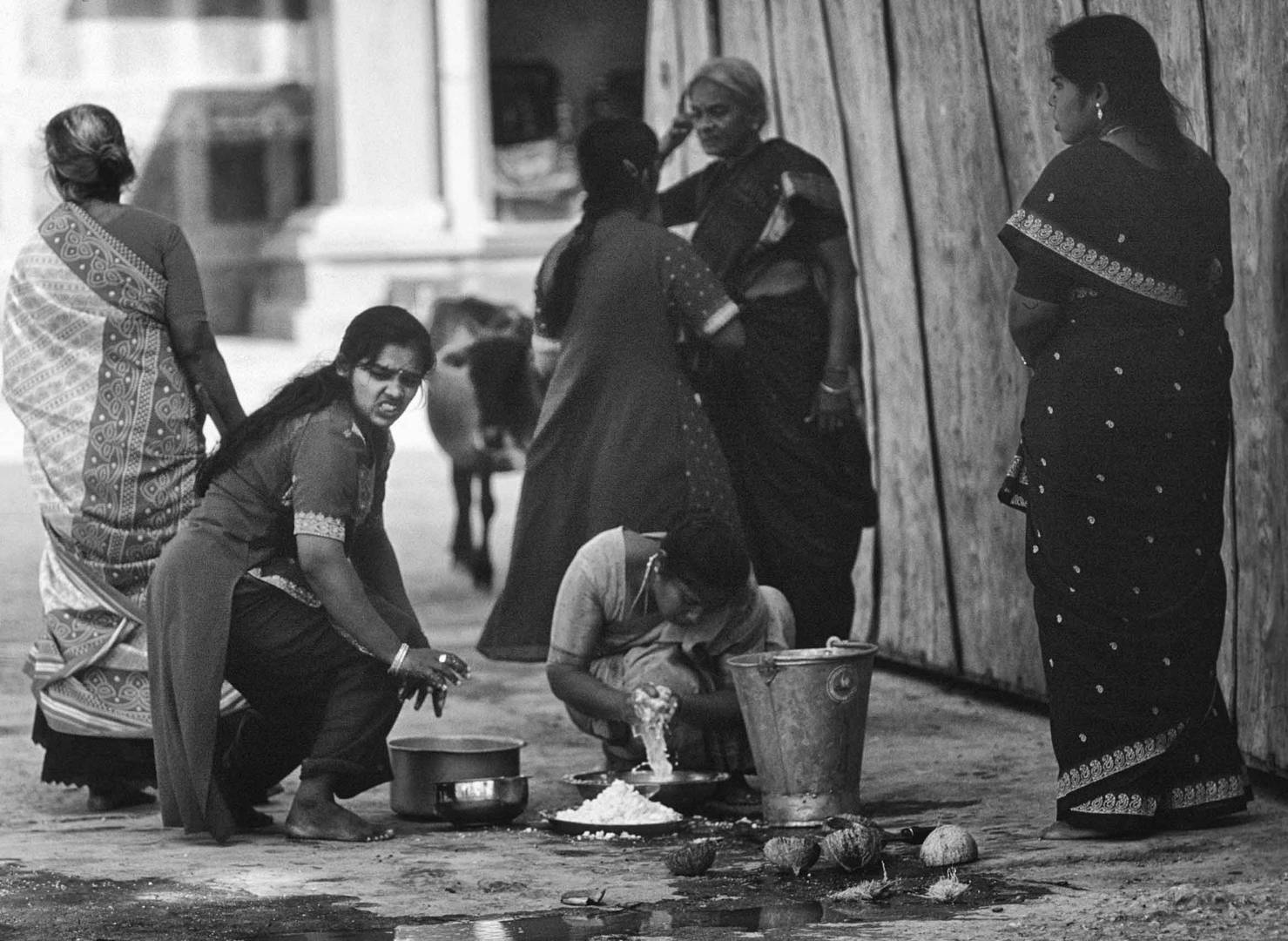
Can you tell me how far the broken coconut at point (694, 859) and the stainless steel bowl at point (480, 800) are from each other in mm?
739

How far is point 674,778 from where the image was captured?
5.95m

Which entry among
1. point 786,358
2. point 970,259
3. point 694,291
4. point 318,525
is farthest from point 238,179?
point 318,525

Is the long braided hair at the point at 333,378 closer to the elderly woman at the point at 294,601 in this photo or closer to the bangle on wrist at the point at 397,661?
the elderly woman at the point at 294,601

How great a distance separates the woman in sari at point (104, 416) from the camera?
6.28 meters

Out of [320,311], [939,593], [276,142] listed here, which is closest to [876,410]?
[939,593]

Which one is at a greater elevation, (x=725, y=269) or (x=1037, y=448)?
(x=725, y=269)

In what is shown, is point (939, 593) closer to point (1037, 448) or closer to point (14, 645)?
point (1037, 448)

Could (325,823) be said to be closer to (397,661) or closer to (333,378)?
(397,661)

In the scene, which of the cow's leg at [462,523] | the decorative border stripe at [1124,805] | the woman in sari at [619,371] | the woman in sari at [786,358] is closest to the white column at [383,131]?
the cow's leg at [462,523]

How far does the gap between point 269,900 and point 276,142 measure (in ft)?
57.5

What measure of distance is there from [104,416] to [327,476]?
3.07ft

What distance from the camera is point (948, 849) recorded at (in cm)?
525

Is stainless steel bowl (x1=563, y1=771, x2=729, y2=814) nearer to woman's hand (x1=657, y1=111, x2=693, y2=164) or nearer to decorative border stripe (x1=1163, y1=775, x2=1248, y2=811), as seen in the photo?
decorative border stripe (x1=1163, y1=775, x2=1248, y2=811)

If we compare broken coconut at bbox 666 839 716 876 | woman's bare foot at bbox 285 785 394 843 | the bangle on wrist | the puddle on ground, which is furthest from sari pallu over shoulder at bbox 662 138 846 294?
the puddle on ground
